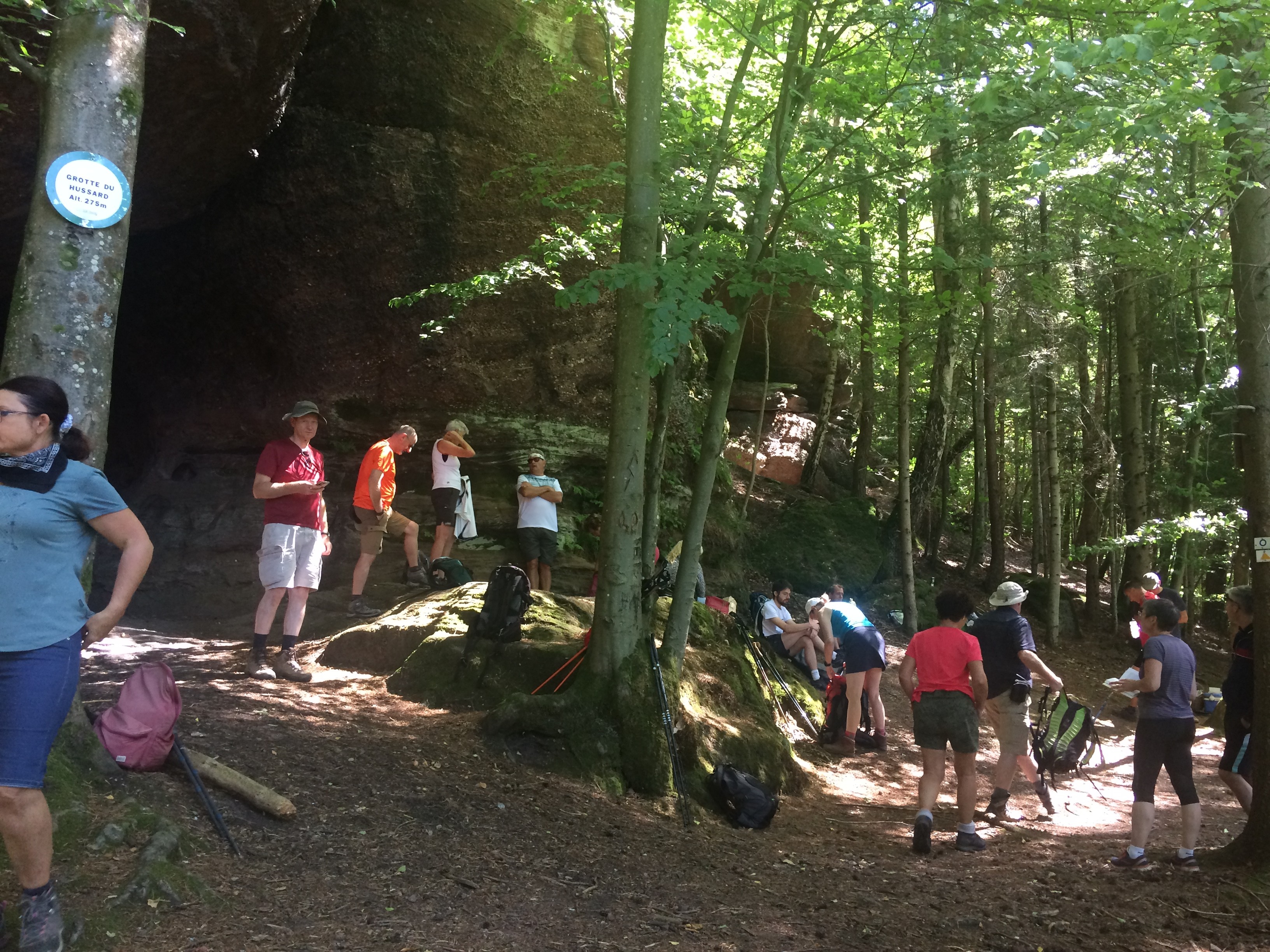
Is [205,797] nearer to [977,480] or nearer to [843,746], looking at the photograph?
[843,746]

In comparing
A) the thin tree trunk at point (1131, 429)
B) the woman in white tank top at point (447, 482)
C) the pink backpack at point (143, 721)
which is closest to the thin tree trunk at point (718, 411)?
the woman in white tank top at point (447, 482)

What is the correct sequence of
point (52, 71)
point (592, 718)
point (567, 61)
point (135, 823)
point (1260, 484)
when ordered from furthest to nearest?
point (567, 61), point (592, 718), point (1260, 484), point (52, 71), point (135, 823)

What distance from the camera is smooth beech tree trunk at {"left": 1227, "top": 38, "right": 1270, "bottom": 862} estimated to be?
16.6ft

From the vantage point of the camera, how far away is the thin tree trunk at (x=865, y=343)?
6.91 metres

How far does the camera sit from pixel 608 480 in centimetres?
662

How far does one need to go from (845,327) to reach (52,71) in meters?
16.3

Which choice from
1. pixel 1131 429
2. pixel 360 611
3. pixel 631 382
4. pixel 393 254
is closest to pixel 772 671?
pixel 360 611

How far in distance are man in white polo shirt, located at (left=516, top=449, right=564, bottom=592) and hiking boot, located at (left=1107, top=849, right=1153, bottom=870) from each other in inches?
234

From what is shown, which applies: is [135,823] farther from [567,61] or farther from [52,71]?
[567,61]

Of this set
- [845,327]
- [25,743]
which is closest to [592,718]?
[25,743]

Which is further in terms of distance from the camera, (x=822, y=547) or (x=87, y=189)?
(x=822, y=547)

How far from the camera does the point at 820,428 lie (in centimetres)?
2281

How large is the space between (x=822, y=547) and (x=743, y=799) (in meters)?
11.4

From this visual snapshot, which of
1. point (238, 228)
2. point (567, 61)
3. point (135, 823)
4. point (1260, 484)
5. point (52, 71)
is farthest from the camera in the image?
point (238, 228)
